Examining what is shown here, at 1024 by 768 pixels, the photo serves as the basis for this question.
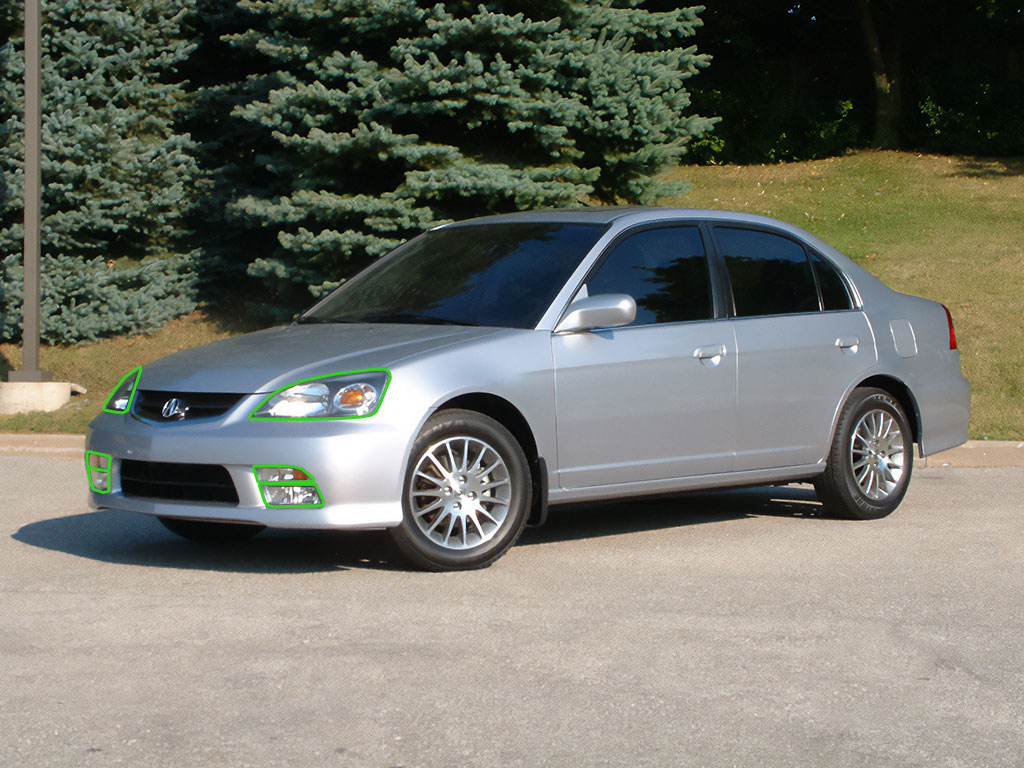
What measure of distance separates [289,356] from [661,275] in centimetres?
207

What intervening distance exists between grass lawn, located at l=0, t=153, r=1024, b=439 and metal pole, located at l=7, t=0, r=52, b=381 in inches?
24.8

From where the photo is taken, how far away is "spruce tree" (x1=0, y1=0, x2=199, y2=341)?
17188mm

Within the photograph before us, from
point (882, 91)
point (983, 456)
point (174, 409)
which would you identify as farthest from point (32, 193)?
point (882, 91)

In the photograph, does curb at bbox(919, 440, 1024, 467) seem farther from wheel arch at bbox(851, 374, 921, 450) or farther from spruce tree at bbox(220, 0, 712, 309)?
spruce tree at bbox(220, 0, 712, 309)

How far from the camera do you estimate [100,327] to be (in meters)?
17.1

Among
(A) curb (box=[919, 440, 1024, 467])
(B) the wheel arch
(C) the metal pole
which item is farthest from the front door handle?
(C) the metal pole

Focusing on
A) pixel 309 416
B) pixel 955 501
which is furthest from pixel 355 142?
pixel 309 416

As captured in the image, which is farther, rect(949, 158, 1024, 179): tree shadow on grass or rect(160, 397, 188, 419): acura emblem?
rect(949, 158, 1024, 179): tree shadow on grass

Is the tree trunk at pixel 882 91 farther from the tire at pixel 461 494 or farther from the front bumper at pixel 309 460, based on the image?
the front bumper at pixel 309 460

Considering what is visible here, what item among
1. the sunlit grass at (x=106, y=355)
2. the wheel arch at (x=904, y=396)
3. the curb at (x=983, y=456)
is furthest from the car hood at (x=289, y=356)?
the sunlit grass at (x=106, y=355)

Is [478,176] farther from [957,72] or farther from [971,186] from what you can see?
[957,72]

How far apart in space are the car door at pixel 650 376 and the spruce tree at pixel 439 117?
817cm

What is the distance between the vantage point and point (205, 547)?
24.0 ft

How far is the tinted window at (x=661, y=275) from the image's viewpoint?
733 cm
